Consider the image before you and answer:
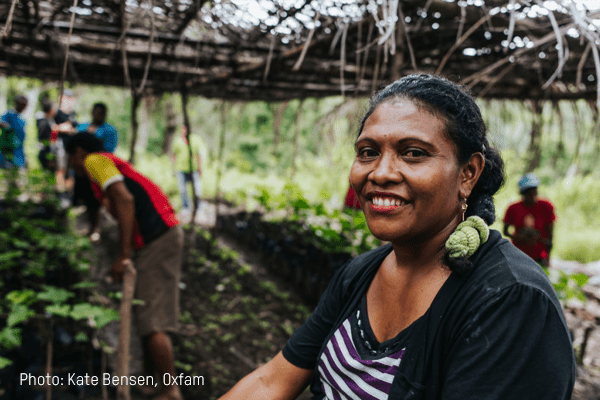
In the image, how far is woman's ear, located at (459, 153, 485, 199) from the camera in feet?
3.61

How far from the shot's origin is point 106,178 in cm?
296

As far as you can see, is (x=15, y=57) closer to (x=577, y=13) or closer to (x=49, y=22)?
(x=49, y=22)

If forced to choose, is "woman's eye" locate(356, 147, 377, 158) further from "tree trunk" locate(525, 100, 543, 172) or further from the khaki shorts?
"tree trunk" locate(525, 100, 543, 172)

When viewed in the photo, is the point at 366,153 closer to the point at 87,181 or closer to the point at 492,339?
Answer: the point at 492,339

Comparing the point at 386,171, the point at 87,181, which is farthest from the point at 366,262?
the point at 87,181

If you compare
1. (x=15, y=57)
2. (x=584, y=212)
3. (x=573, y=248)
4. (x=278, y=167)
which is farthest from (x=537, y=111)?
(x=278, y=167)

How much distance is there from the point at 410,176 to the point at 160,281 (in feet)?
8.84

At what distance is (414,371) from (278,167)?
747 inches

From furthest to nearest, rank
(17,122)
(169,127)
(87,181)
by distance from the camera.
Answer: (169,127)
(17,122)
(87,181)

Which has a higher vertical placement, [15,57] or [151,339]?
[15,57]

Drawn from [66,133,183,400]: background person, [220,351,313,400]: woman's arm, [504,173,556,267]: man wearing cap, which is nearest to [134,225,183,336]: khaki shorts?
[66,133,183,400]: background person

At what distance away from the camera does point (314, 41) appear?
12.4 feet

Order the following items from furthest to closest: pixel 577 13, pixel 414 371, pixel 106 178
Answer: pixel 106 178
pixel 577 13
pixel 414 371

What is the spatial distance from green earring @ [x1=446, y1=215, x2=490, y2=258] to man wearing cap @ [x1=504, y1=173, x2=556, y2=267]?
13.8 feet
